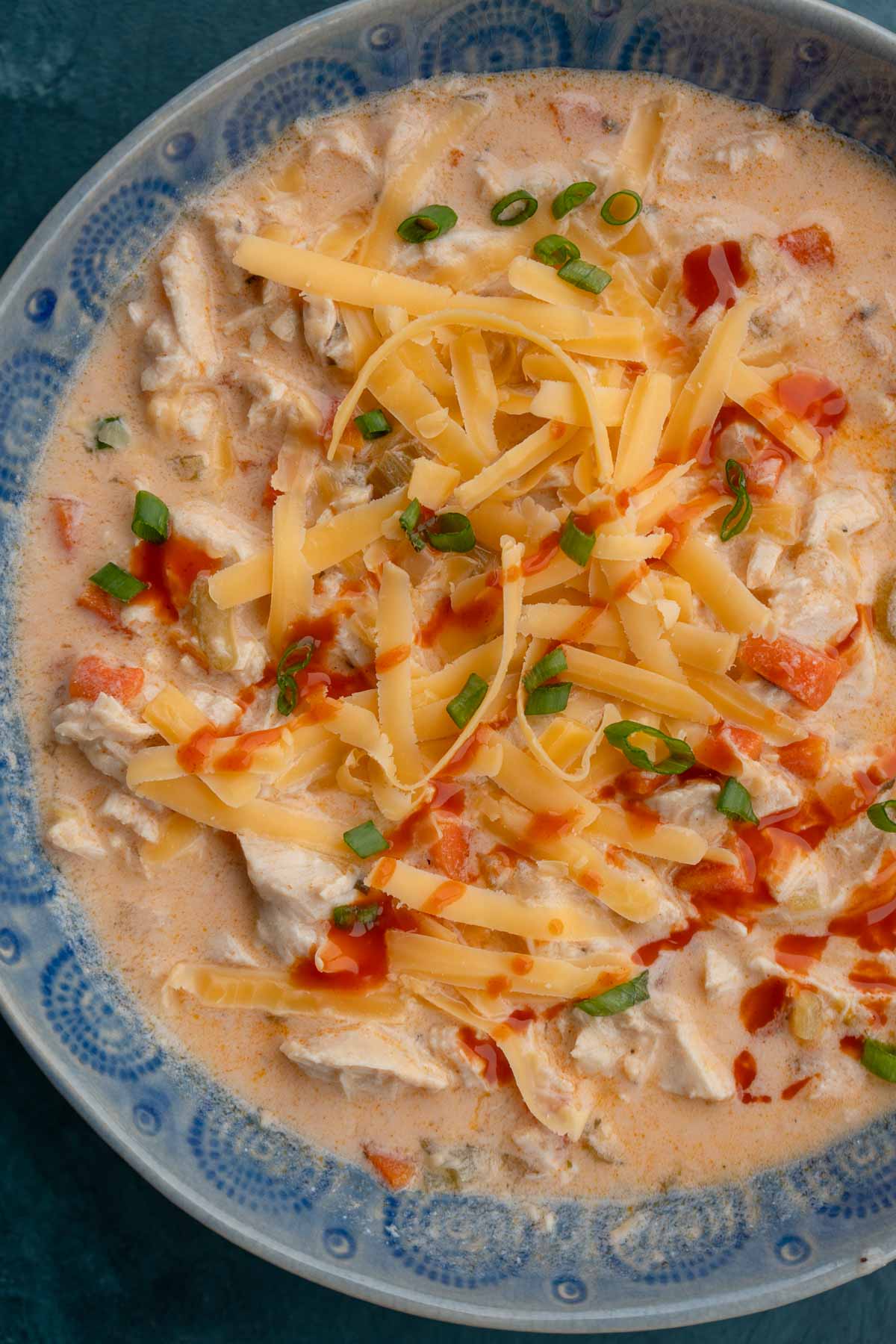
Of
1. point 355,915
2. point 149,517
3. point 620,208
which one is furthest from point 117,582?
point 620,208

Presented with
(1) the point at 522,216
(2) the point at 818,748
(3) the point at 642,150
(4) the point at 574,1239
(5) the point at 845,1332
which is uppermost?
(3) the point at 642,150

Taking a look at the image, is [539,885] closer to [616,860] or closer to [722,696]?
[616,860]

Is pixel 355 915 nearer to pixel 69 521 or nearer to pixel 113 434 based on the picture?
pixel 69 521

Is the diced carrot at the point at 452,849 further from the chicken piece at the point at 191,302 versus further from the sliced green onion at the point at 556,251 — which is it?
the sliced green onion at the point at 556,251

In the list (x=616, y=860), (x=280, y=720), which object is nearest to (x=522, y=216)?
(x=280, y=720)

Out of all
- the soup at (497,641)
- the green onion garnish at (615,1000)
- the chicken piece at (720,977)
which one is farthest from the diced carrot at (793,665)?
the green onion garnish at (615,1000)
